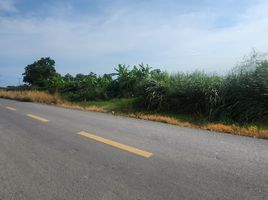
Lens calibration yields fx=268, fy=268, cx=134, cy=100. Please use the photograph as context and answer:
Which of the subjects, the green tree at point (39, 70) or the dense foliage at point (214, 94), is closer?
the dense foliage at point (214, 94)

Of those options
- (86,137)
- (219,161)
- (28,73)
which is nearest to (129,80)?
(86,137)

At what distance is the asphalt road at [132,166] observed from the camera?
301 cm

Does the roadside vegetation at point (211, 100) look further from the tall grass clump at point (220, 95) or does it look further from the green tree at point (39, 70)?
the green tree at point (39, 70)

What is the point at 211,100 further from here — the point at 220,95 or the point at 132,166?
the point at 132,166

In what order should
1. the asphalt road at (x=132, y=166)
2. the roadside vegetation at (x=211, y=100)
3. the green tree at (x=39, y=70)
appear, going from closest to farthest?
the asphalt road at (x=132, y=166)
the roadside vegetation at (x=211, y=100)
the green tree at (x=39, y=70)

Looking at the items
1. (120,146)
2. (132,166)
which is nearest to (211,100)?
(120,146)

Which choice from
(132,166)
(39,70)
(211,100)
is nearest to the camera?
(132,166)

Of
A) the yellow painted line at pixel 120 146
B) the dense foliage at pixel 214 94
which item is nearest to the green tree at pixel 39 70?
the dense foliage at pixel 214 94

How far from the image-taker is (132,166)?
3812 mm

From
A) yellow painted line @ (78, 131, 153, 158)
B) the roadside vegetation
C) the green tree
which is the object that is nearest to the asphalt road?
yellow painted line @ (78, 131, 153, 158)

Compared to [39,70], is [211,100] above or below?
below

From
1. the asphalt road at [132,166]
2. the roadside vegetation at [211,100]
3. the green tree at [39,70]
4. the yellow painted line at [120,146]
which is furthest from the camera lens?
the green tree at [39,70]

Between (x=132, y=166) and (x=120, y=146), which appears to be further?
(x=120, y=146)

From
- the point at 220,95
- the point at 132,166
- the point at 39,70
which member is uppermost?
the point at 39,70
